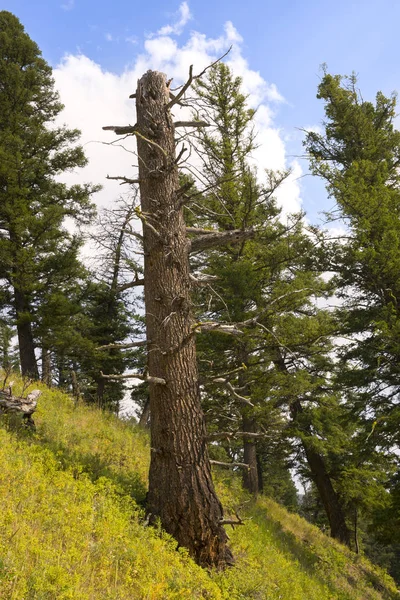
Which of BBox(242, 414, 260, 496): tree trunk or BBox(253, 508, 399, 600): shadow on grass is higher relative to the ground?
BBox(242, 414, 260, 496): tree trunk

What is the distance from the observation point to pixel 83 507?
476cm

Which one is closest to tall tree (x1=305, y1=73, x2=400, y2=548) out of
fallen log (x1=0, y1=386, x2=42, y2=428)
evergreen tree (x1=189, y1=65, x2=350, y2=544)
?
evergreen tree (x1=189, y1=65, x2=350, y2=544)

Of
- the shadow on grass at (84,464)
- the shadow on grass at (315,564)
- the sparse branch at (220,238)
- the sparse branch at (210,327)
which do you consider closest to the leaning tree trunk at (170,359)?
the sparse branch at (210,327)

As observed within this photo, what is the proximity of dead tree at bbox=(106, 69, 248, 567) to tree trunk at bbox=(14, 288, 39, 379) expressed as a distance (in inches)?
346

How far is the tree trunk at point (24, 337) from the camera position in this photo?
538 inches

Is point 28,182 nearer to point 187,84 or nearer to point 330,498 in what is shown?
point 187,84

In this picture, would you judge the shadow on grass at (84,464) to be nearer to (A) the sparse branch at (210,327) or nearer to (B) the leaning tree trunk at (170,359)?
(B) the leaning tree trunk at (170,359)

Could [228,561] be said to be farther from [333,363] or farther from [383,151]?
[383,151]

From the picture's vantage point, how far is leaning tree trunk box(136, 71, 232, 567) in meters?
5.37

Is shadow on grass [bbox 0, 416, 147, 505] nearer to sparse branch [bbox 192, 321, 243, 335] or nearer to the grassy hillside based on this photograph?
the grassy hillside

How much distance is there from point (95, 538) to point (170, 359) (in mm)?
2284

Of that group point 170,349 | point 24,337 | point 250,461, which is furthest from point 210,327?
point 24,337

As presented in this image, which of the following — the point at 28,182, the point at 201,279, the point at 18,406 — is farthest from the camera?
the point at 28,182

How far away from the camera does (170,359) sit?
584cm
